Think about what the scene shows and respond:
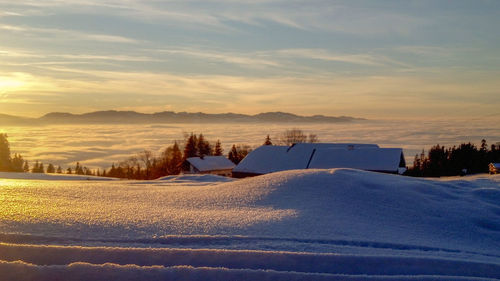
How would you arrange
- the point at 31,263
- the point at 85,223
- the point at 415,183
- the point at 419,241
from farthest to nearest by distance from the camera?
1. the point at 415,183
2. the point at 85,223
3. the point at 419,241
4. the point at 31,263

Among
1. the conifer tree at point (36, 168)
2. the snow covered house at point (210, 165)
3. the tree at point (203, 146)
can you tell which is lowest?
the conifer tree at point (36, 168)

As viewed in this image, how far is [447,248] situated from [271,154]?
34153mm

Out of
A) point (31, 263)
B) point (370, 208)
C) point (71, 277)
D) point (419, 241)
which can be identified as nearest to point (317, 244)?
point (419, 241)

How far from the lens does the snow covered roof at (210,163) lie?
52103 millimetres

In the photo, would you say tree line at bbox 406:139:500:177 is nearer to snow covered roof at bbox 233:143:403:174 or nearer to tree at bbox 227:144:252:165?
snow covered roof at bbox 233:143:403:174

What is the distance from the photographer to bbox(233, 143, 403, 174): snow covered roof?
36.4m

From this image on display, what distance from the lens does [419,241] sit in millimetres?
6656

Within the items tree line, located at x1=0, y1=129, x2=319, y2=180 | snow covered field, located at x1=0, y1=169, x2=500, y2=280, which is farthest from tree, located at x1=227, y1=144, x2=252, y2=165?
snow covered field, located at x1=0, y1=169, x2=500, y2=280

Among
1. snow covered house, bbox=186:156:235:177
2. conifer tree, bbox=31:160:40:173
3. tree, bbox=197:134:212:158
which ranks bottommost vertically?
conifer tree, bbox=31:160:40:173

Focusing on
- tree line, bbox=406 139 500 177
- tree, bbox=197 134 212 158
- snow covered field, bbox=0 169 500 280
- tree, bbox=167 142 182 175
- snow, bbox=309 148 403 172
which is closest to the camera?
snow covered field, bbox=0 169 500 280

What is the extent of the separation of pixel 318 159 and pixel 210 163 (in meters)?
19.0

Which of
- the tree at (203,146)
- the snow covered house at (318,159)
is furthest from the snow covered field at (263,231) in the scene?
the tree at (203,146)

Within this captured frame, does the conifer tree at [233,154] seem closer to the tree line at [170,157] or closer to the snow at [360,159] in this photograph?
the tree line at [170,157]

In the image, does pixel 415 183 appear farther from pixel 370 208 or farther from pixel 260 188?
pixel 260 188
